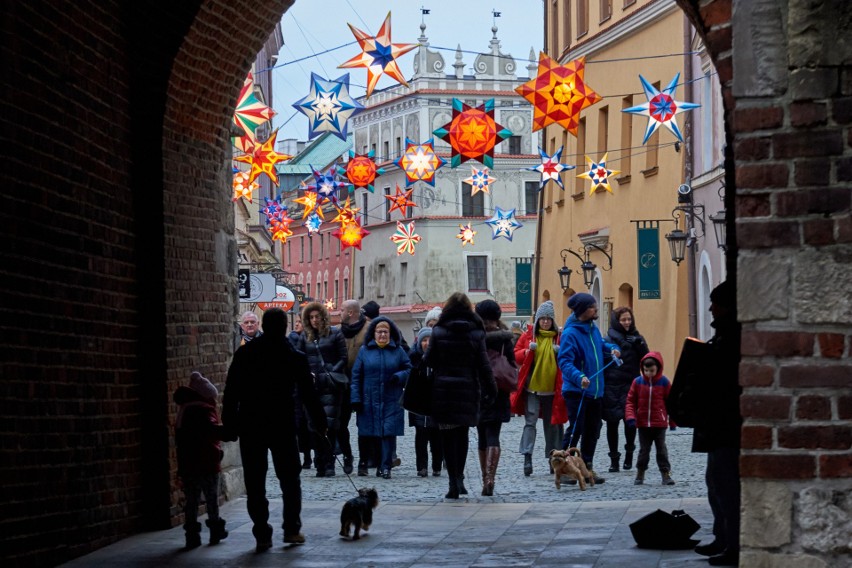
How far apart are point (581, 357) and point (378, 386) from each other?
2110 millimetres

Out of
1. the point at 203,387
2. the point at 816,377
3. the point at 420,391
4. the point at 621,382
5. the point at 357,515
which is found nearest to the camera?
the point at 816,377

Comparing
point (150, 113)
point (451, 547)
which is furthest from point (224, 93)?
point (451, 547)

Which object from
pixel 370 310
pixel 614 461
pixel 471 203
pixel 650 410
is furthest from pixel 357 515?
pixel 471 203

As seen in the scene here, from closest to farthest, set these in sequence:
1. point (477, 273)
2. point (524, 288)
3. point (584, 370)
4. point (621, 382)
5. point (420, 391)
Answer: point (420, 391)
point (584, 370)
point (621, 382)
point (524, 288)
point (477, 273)

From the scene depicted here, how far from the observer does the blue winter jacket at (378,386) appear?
16.2m

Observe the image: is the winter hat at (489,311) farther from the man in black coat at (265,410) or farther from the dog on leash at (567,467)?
the man in black coat at (265,410)

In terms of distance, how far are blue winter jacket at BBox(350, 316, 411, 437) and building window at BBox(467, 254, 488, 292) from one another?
211ft

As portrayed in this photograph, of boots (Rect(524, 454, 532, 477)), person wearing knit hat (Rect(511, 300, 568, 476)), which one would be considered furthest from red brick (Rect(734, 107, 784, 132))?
boots (Rect(524, 454, 532, 477))

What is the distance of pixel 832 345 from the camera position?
587 centimetres

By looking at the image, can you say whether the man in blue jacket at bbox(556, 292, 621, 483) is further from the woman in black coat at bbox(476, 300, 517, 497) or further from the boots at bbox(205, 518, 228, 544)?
the boots at bbox(205, 518, 228, 544)

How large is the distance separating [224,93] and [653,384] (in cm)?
457

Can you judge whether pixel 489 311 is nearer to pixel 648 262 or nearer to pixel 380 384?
pixel 380 384

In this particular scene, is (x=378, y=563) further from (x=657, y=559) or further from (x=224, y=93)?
(x=224, y=93)

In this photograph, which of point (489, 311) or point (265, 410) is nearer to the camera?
point (265, 410)
